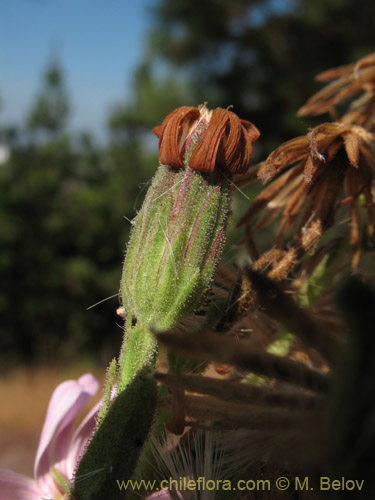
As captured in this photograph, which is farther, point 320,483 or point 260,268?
point 260,268

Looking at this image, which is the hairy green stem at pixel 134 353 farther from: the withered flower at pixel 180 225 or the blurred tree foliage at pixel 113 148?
the blurred tree foliage at pixel 113 148

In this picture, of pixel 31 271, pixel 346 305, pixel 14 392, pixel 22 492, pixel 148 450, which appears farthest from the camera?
pixel 31 271

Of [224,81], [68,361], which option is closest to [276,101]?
[224,81]

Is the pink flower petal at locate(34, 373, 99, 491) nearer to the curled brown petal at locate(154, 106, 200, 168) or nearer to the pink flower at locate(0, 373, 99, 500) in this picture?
the pink flower at locate(0, 373, 99, 500)

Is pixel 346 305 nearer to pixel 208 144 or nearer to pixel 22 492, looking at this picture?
pixel 208 144

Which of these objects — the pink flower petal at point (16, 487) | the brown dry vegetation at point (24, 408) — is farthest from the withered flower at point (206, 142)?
the brown dry vegetation at point (24, 408)

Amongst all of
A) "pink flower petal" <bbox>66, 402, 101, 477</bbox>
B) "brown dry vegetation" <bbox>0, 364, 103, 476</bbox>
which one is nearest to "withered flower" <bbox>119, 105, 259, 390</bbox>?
"pink flower petal" <bbox>66, 402, 101, 477</bbox>

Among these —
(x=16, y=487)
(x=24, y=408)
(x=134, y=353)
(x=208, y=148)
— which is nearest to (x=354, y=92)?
(x=208, y=148)
